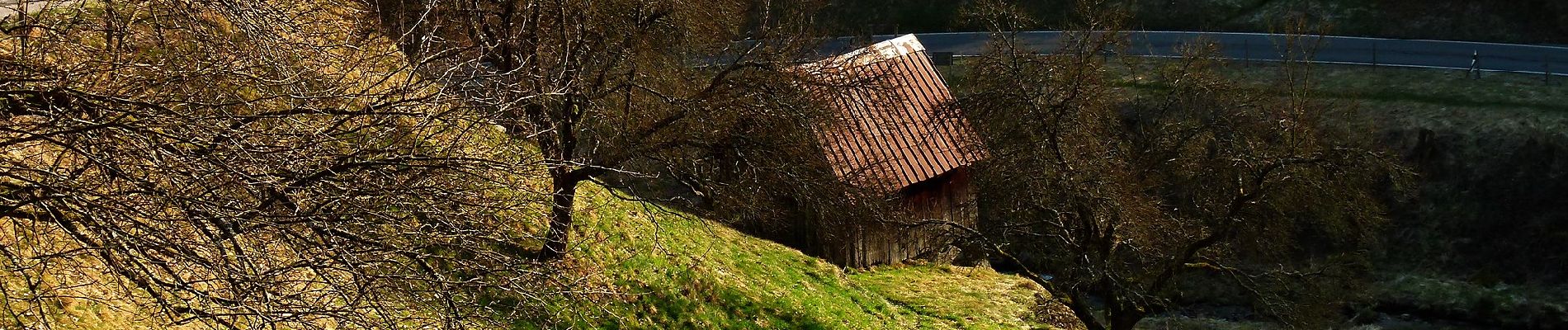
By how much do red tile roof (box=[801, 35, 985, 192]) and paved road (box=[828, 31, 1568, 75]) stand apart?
11.7 meters

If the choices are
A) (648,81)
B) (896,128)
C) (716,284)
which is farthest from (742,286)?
(896,128)

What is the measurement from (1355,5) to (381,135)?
38.0 meters

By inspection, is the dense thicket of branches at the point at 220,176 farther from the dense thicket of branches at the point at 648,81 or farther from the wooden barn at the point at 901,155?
the wooden barn at the point at 901,155

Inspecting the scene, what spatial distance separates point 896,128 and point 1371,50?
20.9 meters

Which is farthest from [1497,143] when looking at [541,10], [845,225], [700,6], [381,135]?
[381,135]

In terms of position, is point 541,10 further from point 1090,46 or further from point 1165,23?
point 1165,23

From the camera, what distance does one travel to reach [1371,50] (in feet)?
123

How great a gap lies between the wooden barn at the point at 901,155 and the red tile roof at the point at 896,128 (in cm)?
2

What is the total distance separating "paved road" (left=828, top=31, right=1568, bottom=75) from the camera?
35.3 metres

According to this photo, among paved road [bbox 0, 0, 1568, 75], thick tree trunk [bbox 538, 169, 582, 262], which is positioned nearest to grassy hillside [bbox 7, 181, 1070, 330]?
thick tree trunk [bbox 538, 169, 582, 262]

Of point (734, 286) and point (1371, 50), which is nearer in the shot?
point (734, 286)

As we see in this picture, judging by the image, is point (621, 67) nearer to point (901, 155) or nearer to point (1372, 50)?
point (901, 155)

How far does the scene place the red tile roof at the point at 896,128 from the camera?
20.2m

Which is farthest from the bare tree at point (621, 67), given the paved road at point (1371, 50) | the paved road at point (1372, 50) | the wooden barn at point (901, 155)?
the paved road at point (1371, 50)
